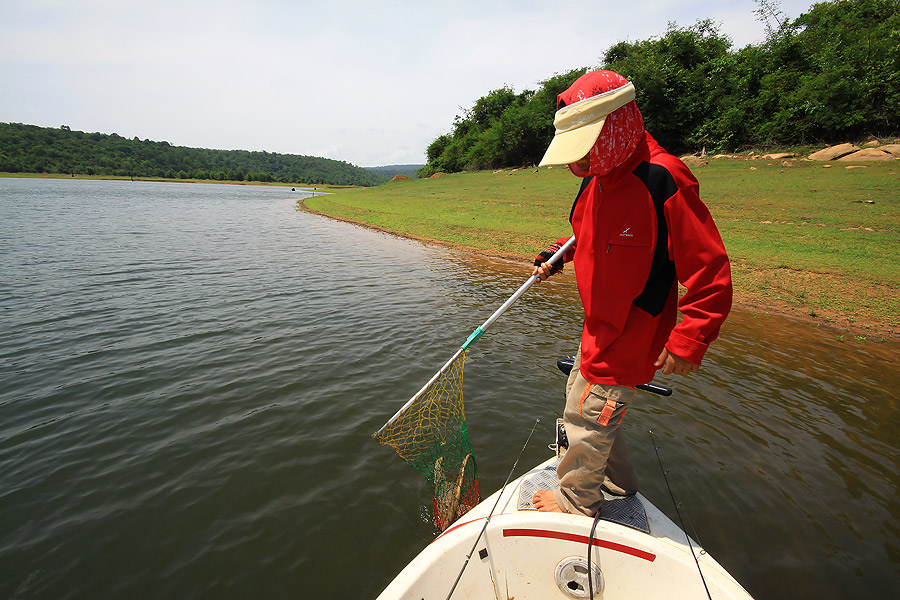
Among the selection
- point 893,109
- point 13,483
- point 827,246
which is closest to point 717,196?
point 827,246

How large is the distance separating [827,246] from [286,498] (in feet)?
51.5

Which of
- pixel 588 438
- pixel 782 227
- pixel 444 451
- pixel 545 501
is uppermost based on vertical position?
pixel 782 227

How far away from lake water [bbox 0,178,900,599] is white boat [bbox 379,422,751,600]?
113cm

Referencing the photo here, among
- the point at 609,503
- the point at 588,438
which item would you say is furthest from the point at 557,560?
the point at 588,438

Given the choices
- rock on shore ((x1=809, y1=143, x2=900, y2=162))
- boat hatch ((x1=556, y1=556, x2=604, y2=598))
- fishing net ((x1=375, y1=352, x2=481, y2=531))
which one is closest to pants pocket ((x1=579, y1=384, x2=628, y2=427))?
boat hatch ((x1=556, y1=556, x2=604, y2=598))

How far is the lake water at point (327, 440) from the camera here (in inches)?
133

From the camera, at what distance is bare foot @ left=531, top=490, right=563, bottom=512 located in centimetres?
279

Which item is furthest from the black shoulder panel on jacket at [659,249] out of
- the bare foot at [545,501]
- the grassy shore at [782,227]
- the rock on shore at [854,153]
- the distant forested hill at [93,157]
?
the distant forested hill at [93,157]

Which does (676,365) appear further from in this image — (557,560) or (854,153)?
(854,153)

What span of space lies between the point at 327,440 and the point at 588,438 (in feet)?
10.9

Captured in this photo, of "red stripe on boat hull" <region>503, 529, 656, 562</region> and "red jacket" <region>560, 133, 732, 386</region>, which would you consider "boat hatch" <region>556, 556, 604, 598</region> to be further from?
"red jacket" <region>560, 133, 732, 386</region>

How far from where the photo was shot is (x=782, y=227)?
1487 cm

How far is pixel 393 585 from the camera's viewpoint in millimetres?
2232

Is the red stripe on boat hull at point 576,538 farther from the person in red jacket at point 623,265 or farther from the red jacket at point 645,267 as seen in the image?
the red jacket at point 645,267
